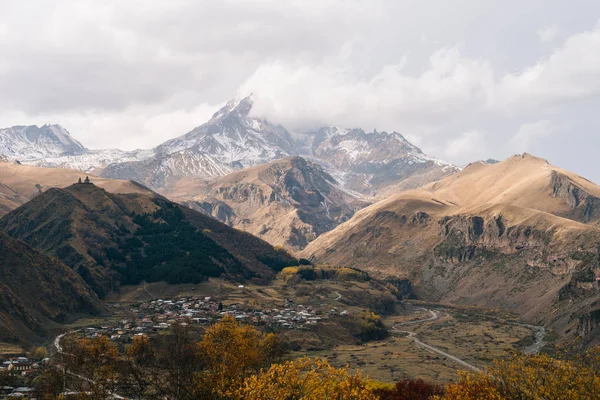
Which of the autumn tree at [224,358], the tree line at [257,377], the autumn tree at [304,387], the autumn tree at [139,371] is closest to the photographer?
the autumn tree at [304,387]

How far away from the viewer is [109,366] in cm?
9062

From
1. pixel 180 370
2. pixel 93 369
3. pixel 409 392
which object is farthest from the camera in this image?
pixel 409 392

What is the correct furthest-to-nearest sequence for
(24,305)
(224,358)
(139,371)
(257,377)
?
1. (24,305)
2. (139,371)
3. (224,358)
4. (257,377)

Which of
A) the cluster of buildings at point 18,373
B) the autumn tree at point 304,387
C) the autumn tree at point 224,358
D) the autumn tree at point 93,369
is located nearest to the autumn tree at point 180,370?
the autumn tree at point 224,358

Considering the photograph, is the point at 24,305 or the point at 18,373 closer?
the point at 18,373

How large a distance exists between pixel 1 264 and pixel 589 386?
19396cm

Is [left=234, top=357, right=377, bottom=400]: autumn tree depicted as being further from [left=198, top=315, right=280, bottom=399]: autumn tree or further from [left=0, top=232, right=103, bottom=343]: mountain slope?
[left=0, top=232, right=103, bottom=343]: mountain slope

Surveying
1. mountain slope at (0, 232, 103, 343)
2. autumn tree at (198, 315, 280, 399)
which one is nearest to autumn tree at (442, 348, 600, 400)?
autumn tree at (198, 315, 280, 399)

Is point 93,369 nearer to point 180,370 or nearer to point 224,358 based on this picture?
point 180,370

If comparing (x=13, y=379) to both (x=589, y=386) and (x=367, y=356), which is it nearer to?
(x=589, y=386)

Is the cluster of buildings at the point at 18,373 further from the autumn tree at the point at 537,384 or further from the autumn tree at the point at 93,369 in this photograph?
the autumn tree at the point at 537,384

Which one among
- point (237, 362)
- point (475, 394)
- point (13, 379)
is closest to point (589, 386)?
point (475, 394)

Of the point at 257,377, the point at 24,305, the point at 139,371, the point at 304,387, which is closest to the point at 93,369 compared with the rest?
the point at 139,371

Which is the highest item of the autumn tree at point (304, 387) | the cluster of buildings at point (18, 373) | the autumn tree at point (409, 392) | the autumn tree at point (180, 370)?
the autumn tree at point (304, 387)
